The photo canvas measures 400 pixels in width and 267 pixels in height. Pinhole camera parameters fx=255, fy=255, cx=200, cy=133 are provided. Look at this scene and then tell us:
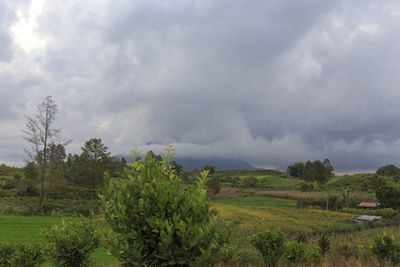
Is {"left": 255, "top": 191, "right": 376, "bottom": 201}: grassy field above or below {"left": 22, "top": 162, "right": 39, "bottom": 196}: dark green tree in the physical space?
below

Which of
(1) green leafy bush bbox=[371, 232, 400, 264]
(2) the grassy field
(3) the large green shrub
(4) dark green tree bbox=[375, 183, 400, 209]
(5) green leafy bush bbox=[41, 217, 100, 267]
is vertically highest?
(3) the large green shrub

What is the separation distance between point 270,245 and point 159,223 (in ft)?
20.4

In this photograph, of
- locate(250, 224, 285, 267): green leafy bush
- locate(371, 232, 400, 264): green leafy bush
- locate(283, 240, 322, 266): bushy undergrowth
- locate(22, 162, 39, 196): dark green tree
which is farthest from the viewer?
locate(22, 162, 39, 196): dark green tree

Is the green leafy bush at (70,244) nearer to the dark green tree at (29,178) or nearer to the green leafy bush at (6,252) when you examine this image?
the green leafy bush at (6,252)

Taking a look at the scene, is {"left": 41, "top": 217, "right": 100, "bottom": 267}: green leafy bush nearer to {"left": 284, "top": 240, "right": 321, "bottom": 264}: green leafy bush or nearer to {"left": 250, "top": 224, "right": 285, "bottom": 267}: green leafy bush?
{"left": 250, "top": 224, "right": 285, "bottom": 267}: green leafy bush

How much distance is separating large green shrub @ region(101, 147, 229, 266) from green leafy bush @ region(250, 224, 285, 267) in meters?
4.99

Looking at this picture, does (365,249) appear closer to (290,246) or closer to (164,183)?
(290,246)

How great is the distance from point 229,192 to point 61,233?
78.6 m

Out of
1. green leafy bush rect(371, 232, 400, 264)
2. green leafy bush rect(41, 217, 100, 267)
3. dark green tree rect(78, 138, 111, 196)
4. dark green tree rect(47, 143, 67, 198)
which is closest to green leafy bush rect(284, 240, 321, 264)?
green leafy bush rect(371, 232, 400, 264)

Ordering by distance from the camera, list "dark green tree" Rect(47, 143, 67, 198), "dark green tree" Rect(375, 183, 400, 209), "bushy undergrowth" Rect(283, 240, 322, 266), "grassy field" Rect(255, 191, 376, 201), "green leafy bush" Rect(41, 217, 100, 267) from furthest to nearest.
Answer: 1. "grassy field" Rect(255, 191, 376, 201)
2. "dark green tree" Rect(375, 183, 400, 209)
3. "dark green tree" Rect(47, 143, 67, 198)
4. "bushy undergrowth" Rect(283, 240, 322, 266)
5. "green leafy bush" Rect(41, 217, 100, 267)

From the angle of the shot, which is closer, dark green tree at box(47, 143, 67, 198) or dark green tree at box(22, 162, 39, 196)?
dark green tree at box(47, 143, 67, 198)

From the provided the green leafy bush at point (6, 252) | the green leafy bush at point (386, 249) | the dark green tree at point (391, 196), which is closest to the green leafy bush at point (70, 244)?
the green leafy bush at point (6, 252)

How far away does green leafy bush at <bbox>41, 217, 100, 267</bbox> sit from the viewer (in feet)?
21.2

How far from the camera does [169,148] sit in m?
4.96
